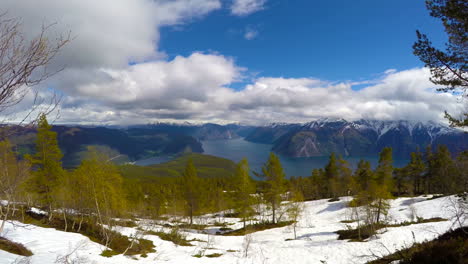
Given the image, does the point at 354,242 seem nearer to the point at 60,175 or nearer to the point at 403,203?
the point at 403,203

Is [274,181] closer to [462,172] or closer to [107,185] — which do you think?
[107,185]

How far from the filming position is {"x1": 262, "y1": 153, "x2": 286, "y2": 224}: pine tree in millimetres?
32875

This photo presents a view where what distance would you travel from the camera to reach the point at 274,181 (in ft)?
109

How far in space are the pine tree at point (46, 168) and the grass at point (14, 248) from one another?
1450 centimetres

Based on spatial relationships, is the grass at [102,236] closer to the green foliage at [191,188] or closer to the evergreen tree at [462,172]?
the green foliage at [191,188]

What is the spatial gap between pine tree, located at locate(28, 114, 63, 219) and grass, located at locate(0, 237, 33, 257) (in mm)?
14497

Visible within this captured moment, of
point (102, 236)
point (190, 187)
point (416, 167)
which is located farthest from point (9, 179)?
point (416, 167)

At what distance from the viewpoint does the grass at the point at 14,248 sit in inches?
416

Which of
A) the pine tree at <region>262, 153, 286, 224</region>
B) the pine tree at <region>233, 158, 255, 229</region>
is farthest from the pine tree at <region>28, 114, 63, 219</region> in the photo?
the pine tree at <region>262, 153, 286, 224</region>

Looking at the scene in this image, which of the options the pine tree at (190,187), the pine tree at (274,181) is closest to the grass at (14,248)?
the pine tree at (190,187)

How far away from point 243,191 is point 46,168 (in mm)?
24441

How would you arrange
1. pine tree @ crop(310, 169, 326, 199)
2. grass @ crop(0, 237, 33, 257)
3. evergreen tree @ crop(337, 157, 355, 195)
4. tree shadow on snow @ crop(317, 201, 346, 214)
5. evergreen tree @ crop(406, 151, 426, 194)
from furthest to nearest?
pine tree @ crop(310, 169, 326, 199)
evergreen tree @ crop(337, 157, 355, 195)
evergreen tree @ crop(406, 151, 426, 194)
tree shadow on snow @ crop(317, 201, 346, 214)
grass @ crop(0, 237, 33, 257)

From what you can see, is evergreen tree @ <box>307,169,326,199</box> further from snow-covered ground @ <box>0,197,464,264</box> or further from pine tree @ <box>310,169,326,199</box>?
snow-covered ground @ <box>0,197,464,264</box>

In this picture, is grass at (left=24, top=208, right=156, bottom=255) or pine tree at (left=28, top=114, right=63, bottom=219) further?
pine tree at (left=28, top=114, right=63, bottom=219)
